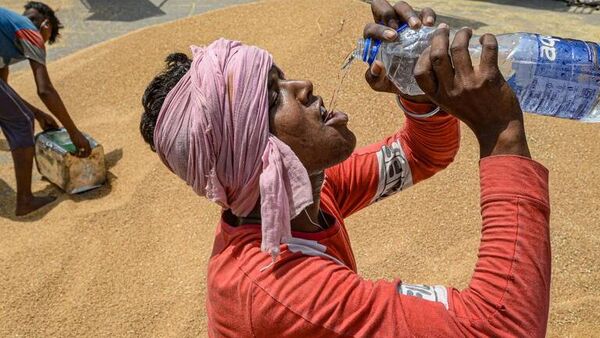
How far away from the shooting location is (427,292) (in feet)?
4.68

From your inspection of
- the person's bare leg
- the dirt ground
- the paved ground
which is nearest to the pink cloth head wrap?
the dirt ground

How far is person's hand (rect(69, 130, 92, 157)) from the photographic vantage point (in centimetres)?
472

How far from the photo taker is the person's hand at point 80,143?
4719 millimetres

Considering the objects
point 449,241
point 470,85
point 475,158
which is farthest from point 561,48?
point 475,158

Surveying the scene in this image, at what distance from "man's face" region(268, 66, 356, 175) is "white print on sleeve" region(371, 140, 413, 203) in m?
0.42

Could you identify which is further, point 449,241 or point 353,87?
point 353,87

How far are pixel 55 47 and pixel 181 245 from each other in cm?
522

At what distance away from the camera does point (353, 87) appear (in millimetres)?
5145

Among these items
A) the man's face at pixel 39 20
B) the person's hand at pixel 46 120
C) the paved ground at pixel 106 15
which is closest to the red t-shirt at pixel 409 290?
the person's hand at pixel 46 120

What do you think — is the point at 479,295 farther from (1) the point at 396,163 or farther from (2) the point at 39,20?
(2) the point at 39,20

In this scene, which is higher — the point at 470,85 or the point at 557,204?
the point at 470,85

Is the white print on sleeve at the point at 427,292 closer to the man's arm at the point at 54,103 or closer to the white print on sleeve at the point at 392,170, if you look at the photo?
the white print on sleeve at the point at 392,170

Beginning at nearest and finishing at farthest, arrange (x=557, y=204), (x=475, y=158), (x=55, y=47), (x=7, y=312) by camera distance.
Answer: (x=7, y=312)
(x=557, y=204)
(x=475, y=158)
(x=55, y=47)

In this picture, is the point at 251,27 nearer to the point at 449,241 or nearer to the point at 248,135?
the point at 449,241
